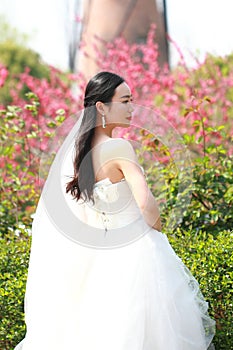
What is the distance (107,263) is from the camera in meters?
2.75

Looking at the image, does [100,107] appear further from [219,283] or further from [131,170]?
[219,283]

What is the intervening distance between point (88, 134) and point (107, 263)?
1.73 ft

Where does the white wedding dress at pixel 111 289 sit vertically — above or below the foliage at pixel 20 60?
above

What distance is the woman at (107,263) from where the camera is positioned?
106 inches

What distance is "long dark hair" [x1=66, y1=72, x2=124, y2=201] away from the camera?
2742 millimetres

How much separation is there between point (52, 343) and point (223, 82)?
6170mm

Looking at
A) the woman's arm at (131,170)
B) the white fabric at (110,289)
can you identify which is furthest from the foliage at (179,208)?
the woman's arm at (131,170)

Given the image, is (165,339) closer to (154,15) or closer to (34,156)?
(34,156)

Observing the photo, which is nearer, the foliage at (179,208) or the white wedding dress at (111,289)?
the white wedding dress at (111,289)

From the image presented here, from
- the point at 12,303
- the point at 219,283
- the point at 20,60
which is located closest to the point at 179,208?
the point at 219,283

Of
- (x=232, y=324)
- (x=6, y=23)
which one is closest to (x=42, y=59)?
(x=6, y=23)

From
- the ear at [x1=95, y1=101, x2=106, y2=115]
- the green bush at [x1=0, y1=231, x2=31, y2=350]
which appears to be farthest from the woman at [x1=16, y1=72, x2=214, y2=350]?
the green bush at [x1=0, y1=231, x2=31, y2=350]

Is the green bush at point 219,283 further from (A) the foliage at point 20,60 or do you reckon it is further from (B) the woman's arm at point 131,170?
(A) the foliage at point 20,60

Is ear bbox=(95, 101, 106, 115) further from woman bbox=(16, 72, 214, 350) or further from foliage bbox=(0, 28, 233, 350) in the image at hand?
foliage bbox=(0, 28, 233, 350)
